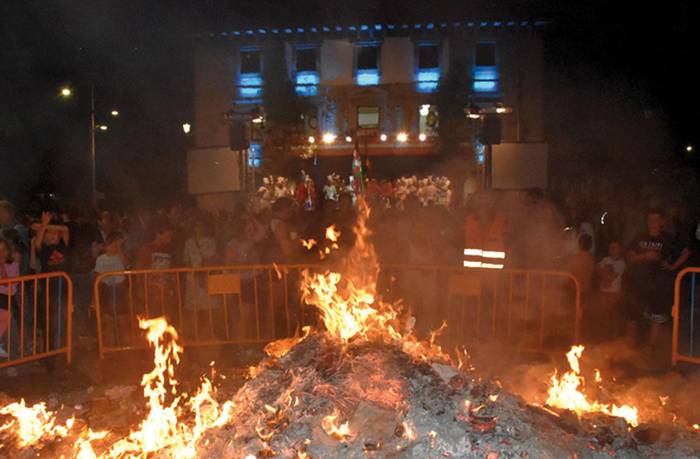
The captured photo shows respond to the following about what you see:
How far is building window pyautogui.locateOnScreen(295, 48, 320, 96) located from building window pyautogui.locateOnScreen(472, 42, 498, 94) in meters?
7.11

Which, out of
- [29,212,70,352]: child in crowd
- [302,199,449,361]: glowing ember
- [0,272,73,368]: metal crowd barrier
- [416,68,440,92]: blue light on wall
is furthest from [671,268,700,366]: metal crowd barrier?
[416,68,440,92]: blue light on wall

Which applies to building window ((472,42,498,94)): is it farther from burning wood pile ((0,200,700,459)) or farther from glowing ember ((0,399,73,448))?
glowing ember ((0,399,73,448))

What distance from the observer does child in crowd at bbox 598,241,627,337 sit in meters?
7.79

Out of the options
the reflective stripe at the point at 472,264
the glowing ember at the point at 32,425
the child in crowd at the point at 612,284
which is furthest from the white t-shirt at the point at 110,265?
the child in crowd at the point at 612,284

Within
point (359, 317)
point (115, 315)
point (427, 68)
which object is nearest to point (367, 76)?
point (427, 68)

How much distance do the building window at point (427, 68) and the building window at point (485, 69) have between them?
171cm

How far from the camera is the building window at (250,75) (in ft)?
87.6

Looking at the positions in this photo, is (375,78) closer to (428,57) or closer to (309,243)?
(428,57)

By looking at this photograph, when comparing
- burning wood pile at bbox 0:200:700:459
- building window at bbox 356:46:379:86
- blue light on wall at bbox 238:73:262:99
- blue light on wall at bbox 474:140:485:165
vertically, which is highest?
building window at bbox 356:46:379:86

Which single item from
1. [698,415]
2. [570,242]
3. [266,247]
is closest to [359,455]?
[698,415]

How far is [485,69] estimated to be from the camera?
25812 millimetres

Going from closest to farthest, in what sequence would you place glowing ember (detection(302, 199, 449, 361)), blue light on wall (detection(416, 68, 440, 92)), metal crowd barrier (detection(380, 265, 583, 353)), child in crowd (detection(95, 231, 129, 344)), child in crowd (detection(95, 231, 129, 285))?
glowing ember (detection(302, 199, 449, 361)), metal crowd barrier (detection(380, 265, 583, 353)), child in crowd (detection(95, 231, 129, 344)), child in crowd (detection(95, 231, 129, 285)), blue light on wall (detection(416, 68, 440, 92))

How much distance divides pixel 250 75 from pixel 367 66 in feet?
17.6

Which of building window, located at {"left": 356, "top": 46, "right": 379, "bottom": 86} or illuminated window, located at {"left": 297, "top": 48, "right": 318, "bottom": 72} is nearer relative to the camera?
building window, located at {"left": 356, "top": 46, "right": 379, "bottom": 86}
